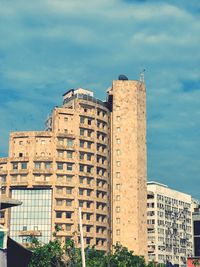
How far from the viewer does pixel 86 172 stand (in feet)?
501

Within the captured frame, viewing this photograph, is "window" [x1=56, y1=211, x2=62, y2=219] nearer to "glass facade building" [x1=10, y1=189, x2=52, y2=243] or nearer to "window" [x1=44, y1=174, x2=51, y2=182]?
"glass facade building" [x1=10, y1=189, x2=52, y2=243]

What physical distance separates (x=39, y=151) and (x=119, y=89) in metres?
30.8

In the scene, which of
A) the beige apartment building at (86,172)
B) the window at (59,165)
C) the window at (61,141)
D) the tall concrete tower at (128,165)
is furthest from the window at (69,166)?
the tall concrete tower at (128,165)

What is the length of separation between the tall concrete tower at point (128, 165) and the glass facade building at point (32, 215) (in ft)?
65.1

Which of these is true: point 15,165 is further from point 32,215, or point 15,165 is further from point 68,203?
point 68,203

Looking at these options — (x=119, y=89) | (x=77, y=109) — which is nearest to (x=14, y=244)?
(x=77, y=109)

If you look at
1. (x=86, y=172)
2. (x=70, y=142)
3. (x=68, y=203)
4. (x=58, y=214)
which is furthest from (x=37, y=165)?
(x=58, y=214)

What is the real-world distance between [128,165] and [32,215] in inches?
1207

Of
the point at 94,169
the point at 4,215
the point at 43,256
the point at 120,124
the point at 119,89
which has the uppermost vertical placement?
the point at 119,89

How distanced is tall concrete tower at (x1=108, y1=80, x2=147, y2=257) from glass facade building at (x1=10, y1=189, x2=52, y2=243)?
65.1ft

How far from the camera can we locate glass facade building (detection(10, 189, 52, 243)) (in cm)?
14750

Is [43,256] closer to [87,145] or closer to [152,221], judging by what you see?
[87,145]

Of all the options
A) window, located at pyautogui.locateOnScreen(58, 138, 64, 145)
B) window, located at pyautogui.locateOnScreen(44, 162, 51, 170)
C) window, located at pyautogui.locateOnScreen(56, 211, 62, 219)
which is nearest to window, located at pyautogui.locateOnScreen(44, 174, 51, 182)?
window, located at pyautogui.locateOnScreen(44, 162, 51, 170)

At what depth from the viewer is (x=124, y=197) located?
158 meters
